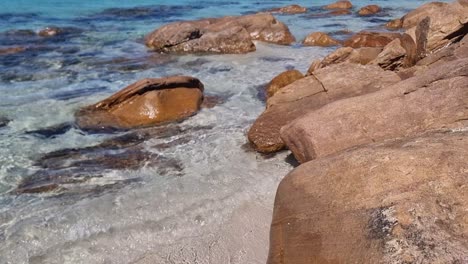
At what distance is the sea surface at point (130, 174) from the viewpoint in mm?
4219

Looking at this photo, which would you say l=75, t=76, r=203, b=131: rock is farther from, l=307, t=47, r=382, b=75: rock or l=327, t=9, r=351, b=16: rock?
l=327, t=9, r=351, b=16: rock

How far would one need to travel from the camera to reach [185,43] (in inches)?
568

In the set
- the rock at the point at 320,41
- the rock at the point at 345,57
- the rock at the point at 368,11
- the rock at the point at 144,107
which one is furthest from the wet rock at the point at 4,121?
the rock at the point at 368,11

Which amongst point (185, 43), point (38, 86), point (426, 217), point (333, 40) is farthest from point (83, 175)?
point (333, 40)

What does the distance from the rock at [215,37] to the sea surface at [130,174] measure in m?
1.66

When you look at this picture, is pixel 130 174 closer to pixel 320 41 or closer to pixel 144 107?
pixel 144 107

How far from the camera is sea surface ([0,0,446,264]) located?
166 inches

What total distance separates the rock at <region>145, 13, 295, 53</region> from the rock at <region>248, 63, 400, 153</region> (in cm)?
738

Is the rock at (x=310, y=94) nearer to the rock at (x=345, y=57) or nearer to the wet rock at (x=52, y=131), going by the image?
the rock at (x=345, y=57)

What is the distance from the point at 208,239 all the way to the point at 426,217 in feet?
6.77

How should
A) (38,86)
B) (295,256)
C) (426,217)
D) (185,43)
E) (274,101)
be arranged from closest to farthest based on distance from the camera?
(426,217) → (295,256) → (274,101) → (38,86) → (185,43)

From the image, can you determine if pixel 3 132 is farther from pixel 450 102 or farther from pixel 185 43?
pixel 185 43

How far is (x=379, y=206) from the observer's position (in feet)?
9.98

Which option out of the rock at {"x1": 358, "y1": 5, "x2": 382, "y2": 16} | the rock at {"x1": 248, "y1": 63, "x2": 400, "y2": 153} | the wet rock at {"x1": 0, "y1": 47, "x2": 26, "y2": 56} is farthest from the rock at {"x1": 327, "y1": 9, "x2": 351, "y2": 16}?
the rock at {"x1": 248, "y1": 63, "x2": 400, "y2": 153}
